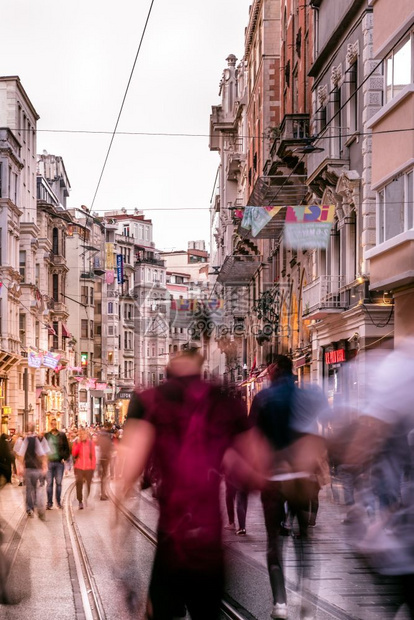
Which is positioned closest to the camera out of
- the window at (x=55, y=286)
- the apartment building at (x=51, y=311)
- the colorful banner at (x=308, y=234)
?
the colorful banner at (x=308, y=234)

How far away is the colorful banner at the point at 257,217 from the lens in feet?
89.1

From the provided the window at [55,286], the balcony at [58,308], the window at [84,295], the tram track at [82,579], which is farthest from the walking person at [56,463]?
the window at [84,295]

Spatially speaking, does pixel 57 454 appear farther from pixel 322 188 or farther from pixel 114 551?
pixel 322 188

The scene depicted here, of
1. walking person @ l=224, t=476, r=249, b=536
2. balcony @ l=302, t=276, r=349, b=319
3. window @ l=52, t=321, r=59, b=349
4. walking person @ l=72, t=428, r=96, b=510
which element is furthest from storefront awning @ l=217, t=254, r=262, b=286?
walking person @ l=224, t=476, r=249, b=536

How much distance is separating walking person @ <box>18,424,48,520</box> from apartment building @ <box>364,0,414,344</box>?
22.7ft

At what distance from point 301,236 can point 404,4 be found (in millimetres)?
7351

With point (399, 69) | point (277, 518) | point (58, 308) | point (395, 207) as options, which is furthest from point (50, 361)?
point (277, 518)

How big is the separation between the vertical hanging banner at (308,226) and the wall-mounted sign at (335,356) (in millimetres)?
3156

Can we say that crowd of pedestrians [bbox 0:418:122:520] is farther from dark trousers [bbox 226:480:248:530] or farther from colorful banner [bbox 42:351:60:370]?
colorful banner [bbox 42:351:60:370]

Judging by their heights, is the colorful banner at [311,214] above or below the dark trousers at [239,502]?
above

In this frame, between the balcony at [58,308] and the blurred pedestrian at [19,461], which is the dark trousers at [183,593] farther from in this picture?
the balcony at [58,308]

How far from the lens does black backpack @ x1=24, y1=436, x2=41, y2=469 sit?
18984 mm

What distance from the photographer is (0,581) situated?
935 centimetres

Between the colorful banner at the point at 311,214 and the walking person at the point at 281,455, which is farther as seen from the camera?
the colorful banner at the point at 311,214
